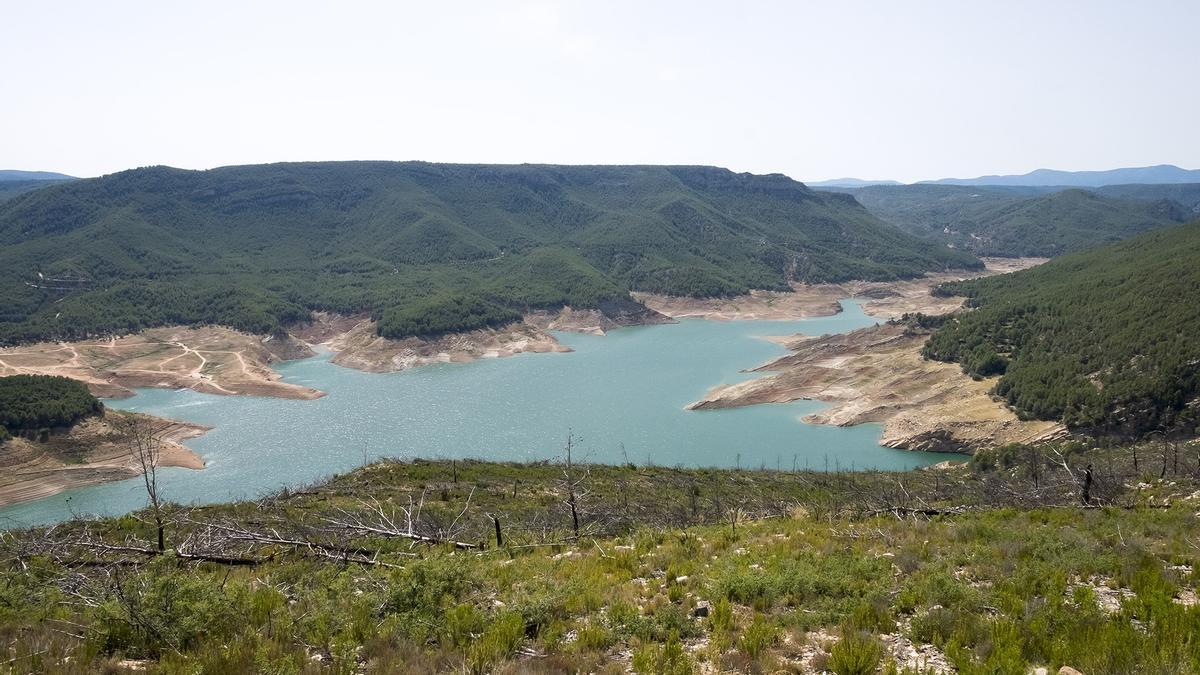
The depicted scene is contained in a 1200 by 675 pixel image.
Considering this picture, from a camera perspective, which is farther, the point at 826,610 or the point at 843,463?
the point at 843,463

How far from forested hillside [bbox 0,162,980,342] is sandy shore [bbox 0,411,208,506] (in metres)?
38.6

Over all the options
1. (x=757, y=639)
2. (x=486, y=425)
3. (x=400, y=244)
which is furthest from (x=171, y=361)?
(x=757, y=639)

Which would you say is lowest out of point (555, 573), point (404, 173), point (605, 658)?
point (555, 573)

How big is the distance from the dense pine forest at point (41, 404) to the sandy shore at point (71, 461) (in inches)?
42.8

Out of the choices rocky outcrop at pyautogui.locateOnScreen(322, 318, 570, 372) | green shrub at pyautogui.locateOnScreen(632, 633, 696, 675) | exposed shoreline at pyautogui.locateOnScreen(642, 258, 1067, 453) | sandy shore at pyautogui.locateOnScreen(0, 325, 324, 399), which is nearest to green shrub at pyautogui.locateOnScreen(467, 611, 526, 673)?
green shrub at pyautogui.locateOnScreen(632, 633, 696, 675)

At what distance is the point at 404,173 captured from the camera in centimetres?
18100

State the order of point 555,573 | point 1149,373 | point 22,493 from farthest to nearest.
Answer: point 1149,373
point 22,493
point 555,573

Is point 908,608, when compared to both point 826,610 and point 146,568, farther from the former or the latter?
point 146,568

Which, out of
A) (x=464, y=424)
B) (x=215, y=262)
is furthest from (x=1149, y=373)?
(x=215, y=262)

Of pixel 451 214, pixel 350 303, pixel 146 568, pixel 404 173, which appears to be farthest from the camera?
pixel 404 173

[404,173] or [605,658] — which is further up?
[404,173]

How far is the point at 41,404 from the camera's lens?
47.9m

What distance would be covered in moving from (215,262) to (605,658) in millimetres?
134073

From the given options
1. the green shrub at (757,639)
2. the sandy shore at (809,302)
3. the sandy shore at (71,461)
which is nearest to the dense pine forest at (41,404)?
the sandy shore at (71,461)
